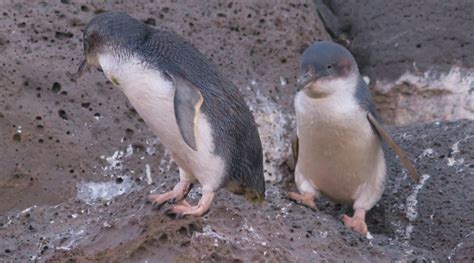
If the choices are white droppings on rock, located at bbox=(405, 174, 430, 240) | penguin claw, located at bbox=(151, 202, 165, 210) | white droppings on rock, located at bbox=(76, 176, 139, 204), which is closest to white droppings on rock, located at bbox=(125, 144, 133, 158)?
white droppings on rock, located at bbox=(76, 176, 139, 204)

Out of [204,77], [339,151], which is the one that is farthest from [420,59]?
[204,77]

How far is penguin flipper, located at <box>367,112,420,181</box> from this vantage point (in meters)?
3.89

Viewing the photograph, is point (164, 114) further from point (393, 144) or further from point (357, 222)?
point (393, 144)

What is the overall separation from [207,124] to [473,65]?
8.52 ft

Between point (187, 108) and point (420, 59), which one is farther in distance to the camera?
point (420, 59)

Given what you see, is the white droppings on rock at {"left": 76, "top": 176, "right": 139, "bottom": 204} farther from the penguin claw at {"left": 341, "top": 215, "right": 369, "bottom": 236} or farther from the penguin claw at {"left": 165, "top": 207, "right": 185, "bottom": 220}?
the penguin claw at {"left": 165, "top": 207, "right": 185, "bottom": 220}

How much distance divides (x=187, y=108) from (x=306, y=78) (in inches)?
31.7

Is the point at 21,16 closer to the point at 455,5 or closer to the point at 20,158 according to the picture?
the point at 20,158

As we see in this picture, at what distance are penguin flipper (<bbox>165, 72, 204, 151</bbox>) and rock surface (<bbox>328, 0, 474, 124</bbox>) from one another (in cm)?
259

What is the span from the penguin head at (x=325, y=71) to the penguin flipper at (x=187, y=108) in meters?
0.72

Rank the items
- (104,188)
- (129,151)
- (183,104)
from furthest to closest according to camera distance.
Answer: (129,151) < (104,188) < (183,104)

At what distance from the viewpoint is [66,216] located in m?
3.45

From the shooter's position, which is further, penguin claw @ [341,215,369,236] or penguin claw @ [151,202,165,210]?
penguin claw @ [341,215,369,236]

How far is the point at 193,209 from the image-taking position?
9.91ft
